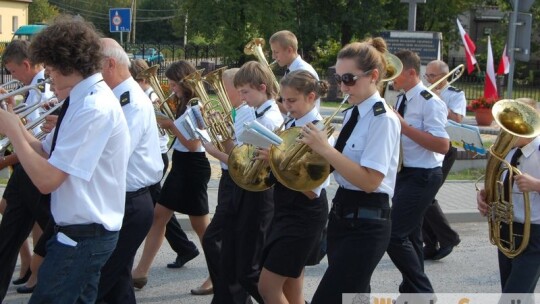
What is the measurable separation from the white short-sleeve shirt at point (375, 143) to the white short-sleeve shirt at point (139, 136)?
3.83 feet

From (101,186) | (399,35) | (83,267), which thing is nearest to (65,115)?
(101,186)

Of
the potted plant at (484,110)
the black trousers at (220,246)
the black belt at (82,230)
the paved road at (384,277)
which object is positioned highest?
the black belt at (82,230)

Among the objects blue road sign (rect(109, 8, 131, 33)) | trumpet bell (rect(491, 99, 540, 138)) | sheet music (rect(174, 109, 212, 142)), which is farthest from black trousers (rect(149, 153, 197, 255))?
blue road sign (rect(109, 8, 131, 33))

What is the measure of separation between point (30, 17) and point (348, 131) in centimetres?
6820

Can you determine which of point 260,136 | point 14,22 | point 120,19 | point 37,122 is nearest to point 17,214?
point 37,122

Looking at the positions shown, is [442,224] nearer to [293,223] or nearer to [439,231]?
[439,231]

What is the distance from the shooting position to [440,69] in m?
8.25

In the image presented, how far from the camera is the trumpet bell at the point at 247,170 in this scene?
15.6 feet

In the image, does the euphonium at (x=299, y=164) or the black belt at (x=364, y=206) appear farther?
the euphonium at (x=299, y=164)

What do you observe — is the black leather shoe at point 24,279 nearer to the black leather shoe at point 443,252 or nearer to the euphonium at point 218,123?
the euphonium at point 218,123

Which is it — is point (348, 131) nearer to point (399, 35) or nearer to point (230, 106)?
point (230, 106)

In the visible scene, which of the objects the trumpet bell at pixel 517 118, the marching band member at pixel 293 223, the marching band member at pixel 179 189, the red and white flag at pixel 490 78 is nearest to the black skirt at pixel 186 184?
the marching band member at pixel 179 189

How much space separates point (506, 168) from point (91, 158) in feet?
7.67

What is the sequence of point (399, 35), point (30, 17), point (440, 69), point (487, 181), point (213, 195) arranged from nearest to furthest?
point (487, 181)
point (440, 69)
point (213, 195)
point (399, 35)
point (30, 17)
